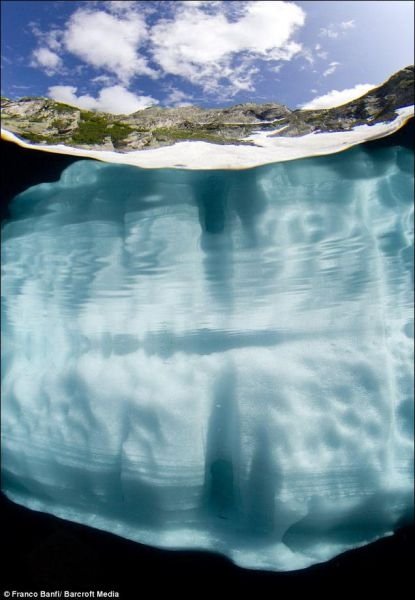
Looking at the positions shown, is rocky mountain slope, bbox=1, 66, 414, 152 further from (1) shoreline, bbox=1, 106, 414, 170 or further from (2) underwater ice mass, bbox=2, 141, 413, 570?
(2) underwater ice mass, bbox=2, 141, 413, 570

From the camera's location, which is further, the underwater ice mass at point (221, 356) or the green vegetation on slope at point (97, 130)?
the green vegetation on slope at point (97, 130)

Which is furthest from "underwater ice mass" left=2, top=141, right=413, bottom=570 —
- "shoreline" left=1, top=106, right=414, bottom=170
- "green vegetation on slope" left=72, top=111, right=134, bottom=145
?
"green vegetation on slope" left=72, top=111, right=134, bottom=145

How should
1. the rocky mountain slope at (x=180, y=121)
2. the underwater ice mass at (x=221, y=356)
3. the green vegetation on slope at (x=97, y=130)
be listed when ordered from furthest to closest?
the green vegetation on slope at (x=97, y=130)
the underwater ice mass at (x=221, y=356)
the rocky mountain slope at (x=180, y=121)

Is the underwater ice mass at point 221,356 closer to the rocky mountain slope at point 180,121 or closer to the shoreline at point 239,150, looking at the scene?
the shoreline at point 239,150

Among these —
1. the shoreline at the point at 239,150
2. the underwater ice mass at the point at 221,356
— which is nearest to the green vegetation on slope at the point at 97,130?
the shoreline at the point at 239,150

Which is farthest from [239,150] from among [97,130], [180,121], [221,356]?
[221,356]
